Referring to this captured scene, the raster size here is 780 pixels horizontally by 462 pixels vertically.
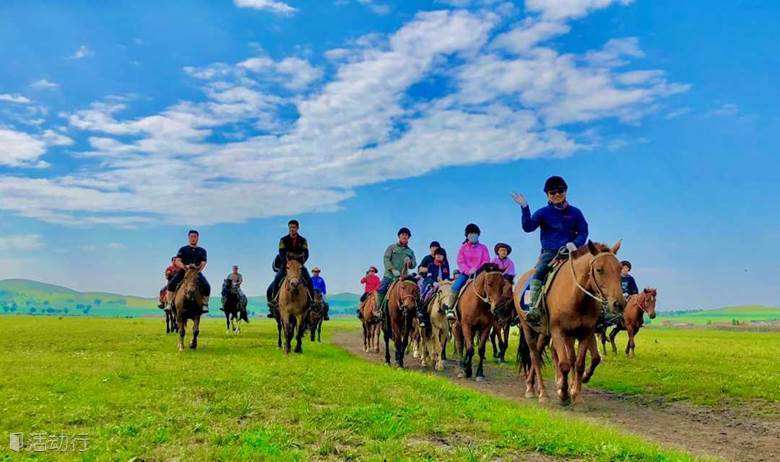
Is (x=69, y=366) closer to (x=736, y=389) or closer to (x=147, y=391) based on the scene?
(x=147, y=391)

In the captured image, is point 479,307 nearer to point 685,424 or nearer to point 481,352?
point 481,352

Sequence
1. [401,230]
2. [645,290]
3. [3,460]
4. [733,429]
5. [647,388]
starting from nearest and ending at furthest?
[3,460] < [733,429] < [647,388] < [401,230] < [645,290]

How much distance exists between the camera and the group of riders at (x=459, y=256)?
513 inches

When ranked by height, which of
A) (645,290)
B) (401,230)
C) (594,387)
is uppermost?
(401,230)

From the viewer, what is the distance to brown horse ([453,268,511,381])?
16.3 metres

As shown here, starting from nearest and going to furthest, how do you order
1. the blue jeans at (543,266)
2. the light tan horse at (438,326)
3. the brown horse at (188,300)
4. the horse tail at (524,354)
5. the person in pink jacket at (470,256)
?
the blue jeans at (543,266) → the horse tail at (524,354) → the person in pink jacket at (470,256) → the light tan horse at (438,326) → the brown horse at (188,300)

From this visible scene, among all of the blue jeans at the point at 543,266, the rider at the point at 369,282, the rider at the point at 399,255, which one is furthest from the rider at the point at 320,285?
the blue jeans at the point at 543,266

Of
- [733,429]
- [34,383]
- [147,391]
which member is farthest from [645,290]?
[34,383]

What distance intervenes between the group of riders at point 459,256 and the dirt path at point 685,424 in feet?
8.31

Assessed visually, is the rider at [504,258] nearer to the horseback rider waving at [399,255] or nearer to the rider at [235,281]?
the horseback rider waving at [399,255]

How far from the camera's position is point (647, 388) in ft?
51.5

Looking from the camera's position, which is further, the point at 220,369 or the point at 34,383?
the point at 220,369

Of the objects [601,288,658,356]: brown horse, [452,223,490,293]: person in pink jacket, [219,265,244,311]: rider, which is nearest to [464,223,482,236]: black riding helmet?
[452,223,490,293]: person in pink jacket

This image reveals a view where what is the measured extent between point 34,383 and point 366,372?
7261mm
